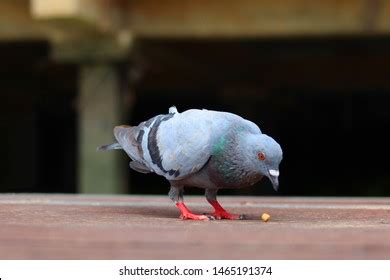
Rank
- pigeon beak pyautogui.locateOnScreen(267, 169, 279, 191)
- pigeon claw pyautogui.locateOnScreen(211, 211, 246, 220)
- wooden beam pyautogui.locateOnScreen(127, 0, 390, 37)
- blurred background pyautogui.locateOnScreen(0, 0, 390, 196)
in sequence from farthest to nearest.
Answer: blurred background pyautogui.locateOnScreen(0, 0, 390, 196) → wooden beam pyautogui.locateOnScreen(127, 0, 390, 37) → pigeon claw pyautogui.locateOnScreen(211, 211, 246, 220) → pigeon beak pyautogui.locateOnScreen(267, 169, 279, 191)

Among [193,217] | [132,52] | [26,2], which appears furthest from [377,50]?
[193,217]

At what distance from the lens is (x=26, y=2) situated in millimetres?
10125

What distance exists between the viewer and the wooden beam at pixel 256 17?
31.3 ft

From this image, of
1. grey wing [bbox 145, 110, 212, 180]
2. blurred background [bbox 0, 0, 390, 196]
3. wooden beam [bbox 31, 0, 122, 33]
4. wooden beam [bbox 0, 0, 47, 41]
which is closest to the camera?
grey wing [bbox 145, 110, 212, 180]

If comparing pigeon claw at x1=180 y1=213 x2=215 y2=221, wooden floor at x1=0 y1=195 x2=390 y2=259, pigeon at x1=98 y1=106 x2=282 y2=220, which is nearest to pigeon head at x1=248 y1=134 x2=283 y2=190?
pigeon at x1=98 y1=106 x2=282 y2=220

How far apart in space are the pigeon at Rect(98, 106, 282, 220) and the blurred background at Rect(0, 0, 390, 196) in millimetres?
5042

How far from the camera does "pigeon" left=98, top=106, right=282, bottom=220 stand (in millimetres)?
3451

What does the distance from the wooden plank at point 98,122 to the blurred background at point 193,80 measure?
0.6 inches

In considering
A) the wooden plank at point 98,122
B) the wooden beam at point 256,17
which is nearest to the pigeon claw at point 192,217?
the wooden beam at point 256,17

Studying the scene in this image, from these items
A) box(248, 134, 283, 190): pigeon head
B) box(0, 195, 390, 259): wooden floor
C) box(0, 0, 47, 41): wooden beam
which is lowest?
box(0, 195, 390, 259): wooden floor

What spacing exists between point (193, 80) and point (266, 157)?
40.1 feet

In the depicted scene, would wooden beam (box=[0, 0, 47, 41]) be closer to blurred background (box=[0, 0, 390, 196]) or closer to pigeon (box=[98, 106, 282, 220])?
blurred background (box=[0, 0, 390, 196])
